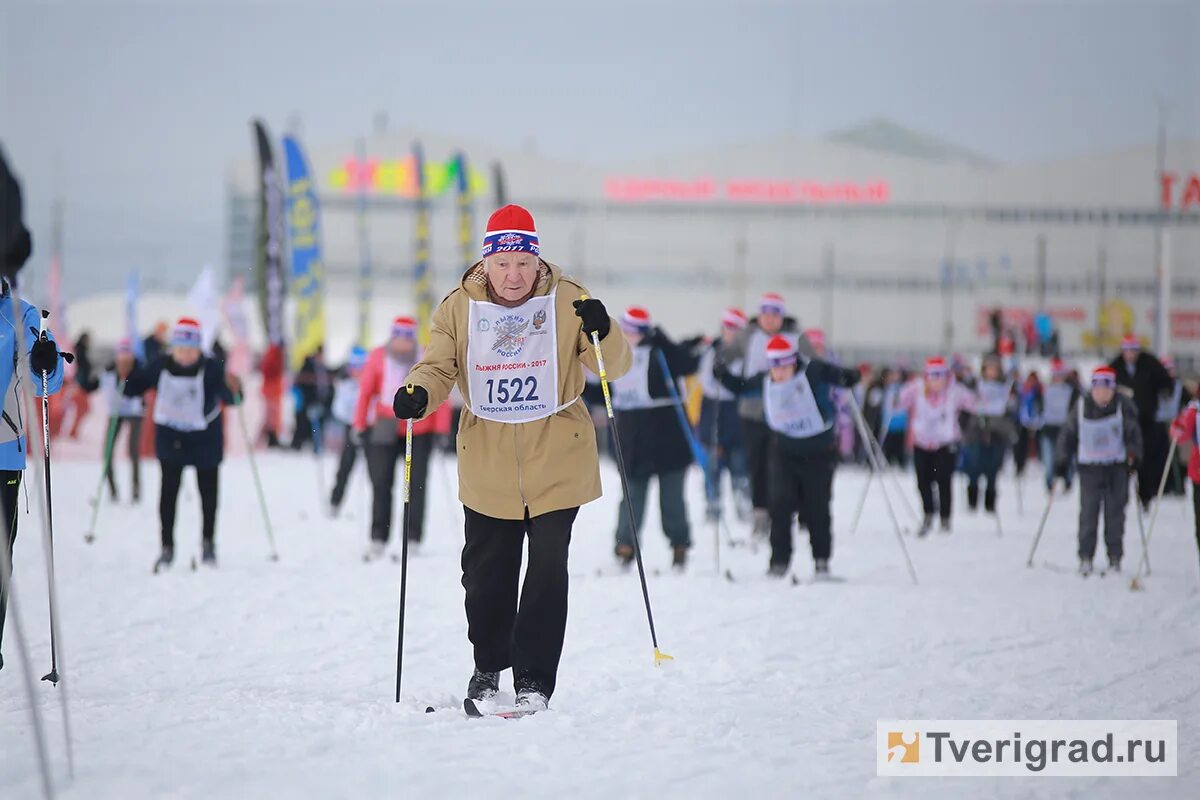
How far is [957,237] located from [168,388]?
54190mm

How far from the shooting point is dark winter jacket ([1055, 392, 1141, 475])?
9922 mm

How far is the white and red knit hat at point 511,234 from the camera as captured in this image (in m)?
4.91

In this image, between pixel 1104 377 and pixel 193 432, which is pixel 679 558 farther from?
pixel 193 432

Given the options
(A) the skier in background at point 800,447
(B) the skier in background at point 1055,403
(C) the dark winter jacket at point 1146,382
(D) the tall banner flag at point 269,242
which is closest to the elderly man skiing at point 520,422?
(A) the skier in background at point 800,447

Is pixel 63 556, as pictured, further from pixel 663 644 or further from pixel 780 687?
pixel 780 687

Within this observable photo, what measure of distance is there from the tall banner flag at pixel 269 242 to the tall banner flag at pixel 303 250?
525mm

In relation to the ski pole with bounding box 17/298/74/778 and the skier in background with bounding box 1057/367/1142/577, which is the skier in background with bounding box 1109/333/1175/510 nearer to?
the skier in background with bounding box 1057/367/1142/577

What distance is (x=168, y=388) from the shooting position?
9.76m

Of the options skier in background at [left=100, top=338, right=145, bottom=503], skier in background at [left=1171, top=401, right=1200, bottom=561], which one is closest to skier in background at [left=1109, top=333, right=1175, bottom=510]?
skier in background at [left=1171, top=401, right=1200, bottom=561]

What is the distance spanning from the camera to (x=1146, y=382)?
603 inches

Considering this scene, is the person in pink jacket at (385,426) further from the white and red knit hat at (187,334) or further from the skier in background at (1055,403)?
the skier in background at (1055,403)

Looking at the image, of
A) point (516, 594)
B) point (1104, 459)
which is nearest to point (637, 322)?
point (1104, 459)

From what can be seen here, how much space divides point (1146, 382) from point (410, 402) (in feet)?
40.9

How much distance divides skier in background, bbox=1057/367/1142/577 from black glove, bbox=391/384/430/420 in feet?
21.7
